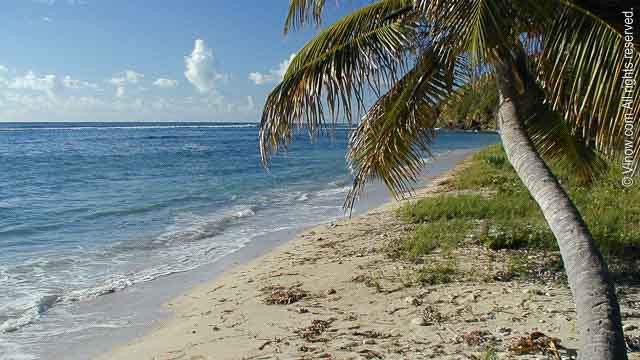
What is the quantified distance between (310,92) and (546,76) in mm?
1931

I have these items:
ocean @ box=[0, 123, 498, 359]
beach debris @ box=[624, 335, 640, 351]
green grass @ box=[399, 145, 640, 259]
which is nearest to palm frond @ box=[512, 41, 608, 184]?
green grass @ box=[399, 145, 640, 259]

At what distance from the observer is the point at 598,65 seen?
10.6 feet

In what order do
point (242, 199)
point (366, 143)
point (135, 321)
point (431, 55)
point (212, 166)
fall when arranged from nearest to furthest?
1. point (431, 55)
2. point (366, 143)
3. point (135, 321)
4. point (242, 199)
5. point (212, 166)

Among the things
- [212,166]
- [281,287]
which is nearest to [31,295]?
[281,287]

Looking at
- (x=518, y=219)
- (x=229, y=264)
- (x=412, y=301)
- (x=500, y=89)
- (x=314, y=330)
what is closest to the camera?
(x=500, y=89)

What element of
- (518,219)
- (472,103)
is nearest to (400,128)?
(472,103)

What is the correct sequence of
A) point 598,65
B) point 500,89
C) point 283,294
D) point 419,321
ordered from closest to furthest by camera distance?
1. point 598,65
2. point 500,89
3. point 419,321
4. point 283,294

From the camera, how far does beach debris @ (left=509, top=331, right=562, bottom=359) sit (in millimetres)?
4422

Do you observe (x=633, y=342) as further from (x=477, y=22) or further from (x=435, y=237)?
(x=435, y=237)

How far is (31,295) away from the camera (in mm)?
8602

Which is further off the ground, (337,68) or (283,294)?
(337,68)

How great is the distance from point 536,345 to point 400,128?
2207 millimetres

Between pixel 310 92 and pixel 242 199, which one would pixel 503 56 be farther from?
pixel 242 199

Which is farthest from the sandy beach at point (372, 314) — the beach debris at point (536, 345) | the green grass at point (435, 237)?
the green grass at point (435, 237)
